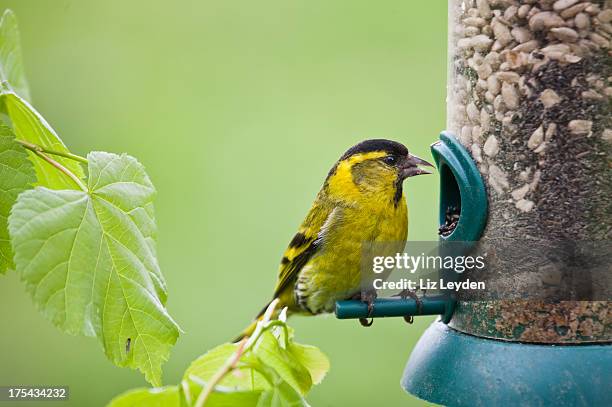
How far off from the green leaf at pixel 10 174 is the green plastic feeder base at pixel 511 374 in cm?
183

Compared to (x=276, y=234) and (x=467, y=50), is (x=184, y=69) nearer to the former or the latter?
(x=276, y=234)

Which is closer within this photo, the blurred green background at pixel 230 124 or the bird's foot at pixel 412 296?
the bird's foot at pixel 412 296

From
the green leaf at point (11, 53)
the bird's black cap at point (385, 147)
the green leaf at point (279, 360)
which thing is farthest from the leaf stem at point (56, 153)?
the bird's black cap at point (385, 147)

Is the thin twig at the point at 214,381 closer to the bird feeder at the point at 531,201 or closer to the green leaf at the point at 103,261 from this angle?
the green leaf at the point at 103,261

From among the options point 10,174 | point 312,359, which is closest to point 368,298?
point 312,359

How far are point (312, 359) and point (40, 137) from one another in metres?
1.08

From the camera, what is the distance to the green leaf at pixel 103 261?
2.75m

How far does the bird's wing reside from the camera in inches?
195

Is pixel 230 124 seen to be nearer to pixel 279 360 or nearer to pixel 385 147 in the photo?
pixel 385 147

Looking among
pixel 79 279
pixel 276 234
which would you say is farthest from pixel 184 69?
pixel 79 279

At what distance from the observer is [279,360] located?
2.96 m

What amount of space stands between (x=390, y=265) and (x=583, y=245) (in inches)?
37.5

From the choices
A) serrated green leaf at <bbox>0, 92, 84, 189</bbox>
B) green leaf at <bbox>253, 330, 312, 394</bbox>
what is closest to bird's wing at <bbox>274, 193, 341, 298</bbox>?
serrated green leaf at <bbox>0, 92, 84, 189</bbox>

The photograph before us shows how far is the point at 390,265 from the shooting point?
4.70m
